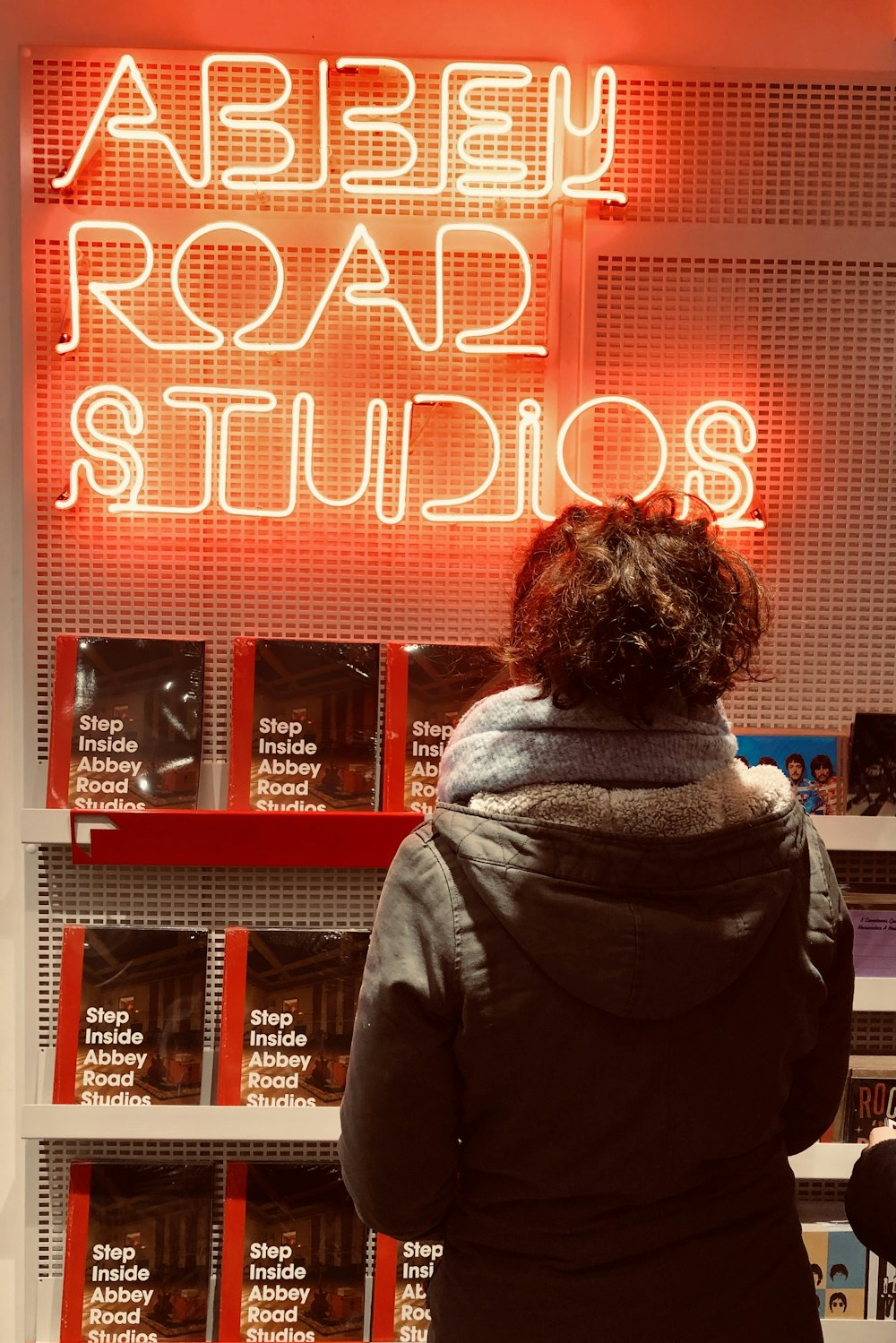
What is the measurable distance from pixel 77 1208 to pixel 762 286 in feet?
8.32

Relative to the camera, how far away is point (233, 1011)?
2473mm

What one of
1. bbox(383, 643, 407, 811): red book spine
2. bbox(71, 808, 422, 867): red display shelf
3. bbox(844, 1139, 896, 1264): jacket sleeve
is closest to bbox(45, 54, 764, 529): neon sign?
bbox(383, 643, 407, 811): red book spine

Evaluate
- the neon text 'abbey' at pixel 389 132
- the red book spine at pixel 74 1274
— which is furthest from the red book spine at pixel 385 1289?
the neon text 'abbey' at pixel 389 132

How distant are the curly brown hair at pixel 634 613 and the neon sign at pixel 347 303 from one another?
107 cm

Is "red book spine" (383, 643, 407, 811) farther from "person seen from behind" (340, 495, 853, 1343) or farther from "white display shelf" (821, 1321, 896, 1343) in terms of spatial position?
"white display shelf" (821, 1321, 896, 1343)

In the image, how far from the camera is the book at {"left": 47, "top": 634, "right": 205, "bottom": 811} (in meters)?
2.48

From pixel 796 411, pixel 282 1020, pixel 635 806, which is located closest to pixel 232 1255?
pixel 282 1020

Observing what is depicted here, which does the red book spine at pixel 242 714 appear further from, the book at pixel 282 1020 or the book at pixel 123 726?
the book at pixel 282 1020

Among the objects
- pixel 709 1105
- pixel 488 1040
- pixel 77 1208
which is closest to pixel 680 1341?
pixel 709 1105

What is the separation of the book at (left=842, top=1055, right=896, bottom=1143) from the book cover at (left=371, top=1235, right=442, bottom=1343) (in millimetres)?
947

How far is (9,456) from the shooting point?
8.43ft

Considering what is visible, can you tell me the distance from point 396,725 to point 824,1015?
Result: 3.84ft

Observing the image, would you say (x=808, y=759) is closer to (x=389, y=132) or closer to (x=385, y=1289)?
(x=385, y=1289)

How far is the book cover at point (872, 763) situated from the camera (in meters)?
2.54
